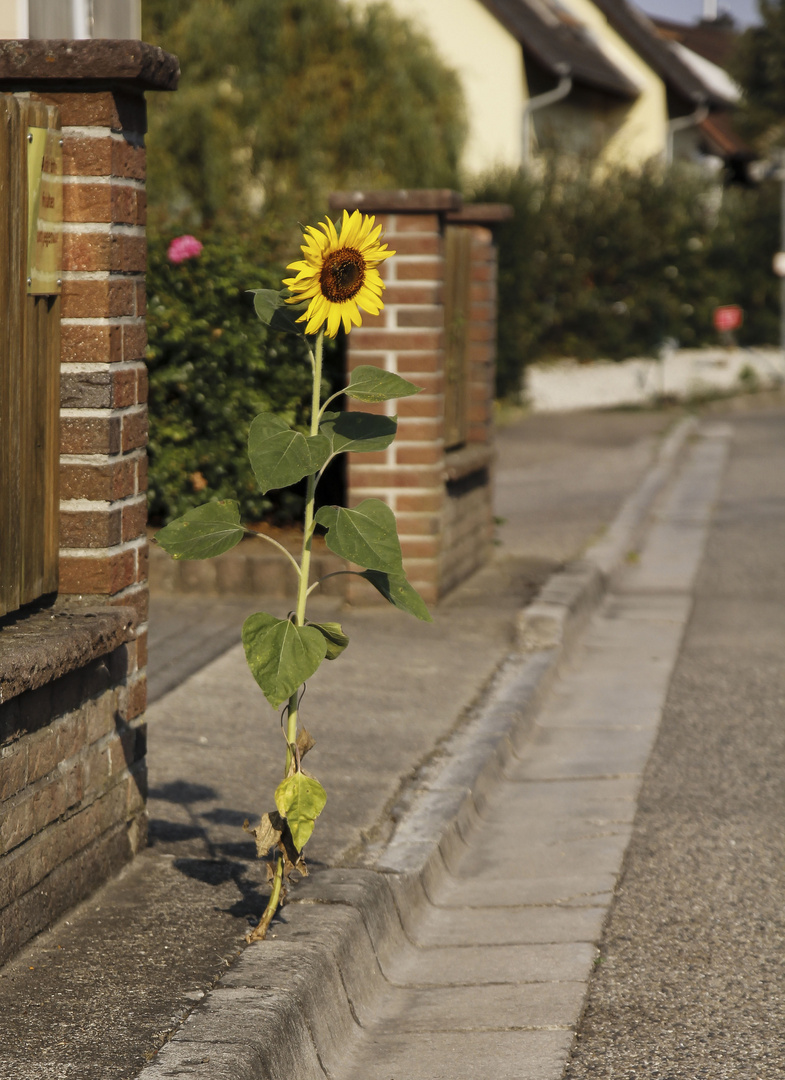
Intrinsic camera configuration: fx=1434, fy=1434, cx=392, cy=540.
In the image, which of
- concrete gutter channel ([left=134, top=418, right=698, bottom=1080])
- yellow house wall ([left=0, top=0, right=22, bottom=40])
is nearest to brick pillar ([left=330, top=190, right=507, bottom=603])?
concrete gutter channel ([left=134, top=418, right=698, bottom=1080])

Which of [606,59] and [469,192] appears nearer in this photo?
[469,192]

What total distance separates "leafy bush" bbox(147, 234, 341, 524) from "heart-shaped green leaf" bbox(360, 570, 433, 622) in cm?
453

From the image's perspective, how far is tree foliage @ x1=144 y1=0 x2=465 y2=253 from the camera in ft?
61.0

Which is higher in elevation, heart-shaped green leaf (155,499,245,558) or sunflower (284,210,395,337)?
sunflower (284,210,395,337)

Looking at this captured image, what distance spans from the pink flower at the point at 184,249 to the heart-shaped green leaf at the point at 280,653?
16.1ft

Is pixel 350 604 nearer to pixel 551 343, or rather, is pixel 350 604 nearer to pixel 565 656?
pixel 565 656

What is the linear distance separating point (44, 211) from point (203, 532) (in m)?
0.84

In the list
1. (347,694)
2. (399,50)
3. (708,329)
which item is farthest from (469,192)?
(347,694)

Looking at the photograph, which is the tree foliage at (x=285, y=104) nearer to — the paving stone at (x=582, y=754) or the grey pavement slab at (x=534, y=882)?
the grey pavement slab at (x=534, y=882)

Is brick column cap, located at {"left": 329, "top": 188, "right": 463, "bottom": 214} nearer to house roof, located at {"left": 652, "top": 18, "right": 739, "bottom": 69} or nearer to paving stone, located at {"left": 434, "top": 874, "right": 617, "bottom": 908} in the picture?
paving stone, located at {"left": 434, "top": 874, "right": 617, "bottom": 908}

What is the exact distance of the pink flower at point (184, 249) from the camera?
7516 millimetres

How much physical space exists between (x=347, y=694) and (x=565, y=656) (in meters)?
1.54

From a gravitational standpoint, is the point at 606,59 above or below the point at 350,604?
above

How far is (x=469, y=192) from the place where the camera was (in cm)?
1964
